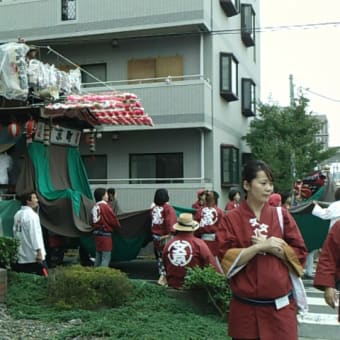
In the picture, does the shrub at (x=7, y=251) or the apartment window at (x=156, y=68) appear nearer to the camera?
the shrub at (x=7, y=251)

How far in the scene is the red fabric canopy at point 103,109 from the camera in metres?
10.5

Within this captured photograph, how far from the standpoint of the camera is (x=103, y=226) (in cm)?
1009

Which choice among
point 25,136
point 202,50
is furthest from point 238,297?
point 202,50

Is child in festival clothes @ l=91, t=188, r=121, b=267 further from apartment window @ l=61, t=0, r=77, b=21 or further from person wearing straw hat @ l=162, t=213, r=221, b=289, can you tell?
apartment window @ l=61, t=0, r=77, b=21

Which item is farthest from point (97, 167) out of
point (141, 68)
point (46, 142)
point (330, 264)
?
point (330, 264)

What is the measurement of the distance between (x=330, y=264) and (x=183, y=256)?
9.48 ft

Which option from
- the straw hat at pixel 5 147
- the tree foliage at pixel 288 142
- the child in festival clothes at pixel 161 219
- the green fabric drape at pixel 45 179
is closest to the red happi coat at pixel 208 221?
the child in festival clothes at pixel 161 219

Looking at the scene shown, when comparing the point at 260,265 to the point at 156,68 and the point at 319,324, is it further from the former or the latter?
the point at 156,68

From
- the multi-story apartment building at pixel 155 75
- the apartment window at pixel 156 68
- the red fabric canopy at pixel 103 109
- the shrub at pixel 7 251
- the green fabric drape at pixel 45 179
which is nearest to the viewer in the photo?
the shrub at pixel 7 251

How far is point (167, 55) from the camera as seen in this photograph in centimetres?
1711

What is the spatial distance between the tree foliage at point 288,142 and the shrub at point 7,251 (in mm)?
11593

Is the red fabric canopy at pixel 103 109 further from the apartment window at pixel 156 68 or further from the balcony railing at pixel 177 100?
the apartment window at pixel 156 68

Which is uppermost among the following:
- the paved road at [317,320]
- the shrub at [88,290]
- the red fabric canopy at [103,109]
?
the red fabric canopy at [103,109]

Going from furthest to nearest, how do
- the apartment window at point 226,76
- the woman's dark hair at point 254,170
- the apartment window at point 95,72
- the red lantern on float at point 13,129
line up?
1. the apartment window at point 95,72
2. the apartment window at point 226,76
3. the red lantern on float at point 13,129
4. the woman's dark hair at point 254,170
